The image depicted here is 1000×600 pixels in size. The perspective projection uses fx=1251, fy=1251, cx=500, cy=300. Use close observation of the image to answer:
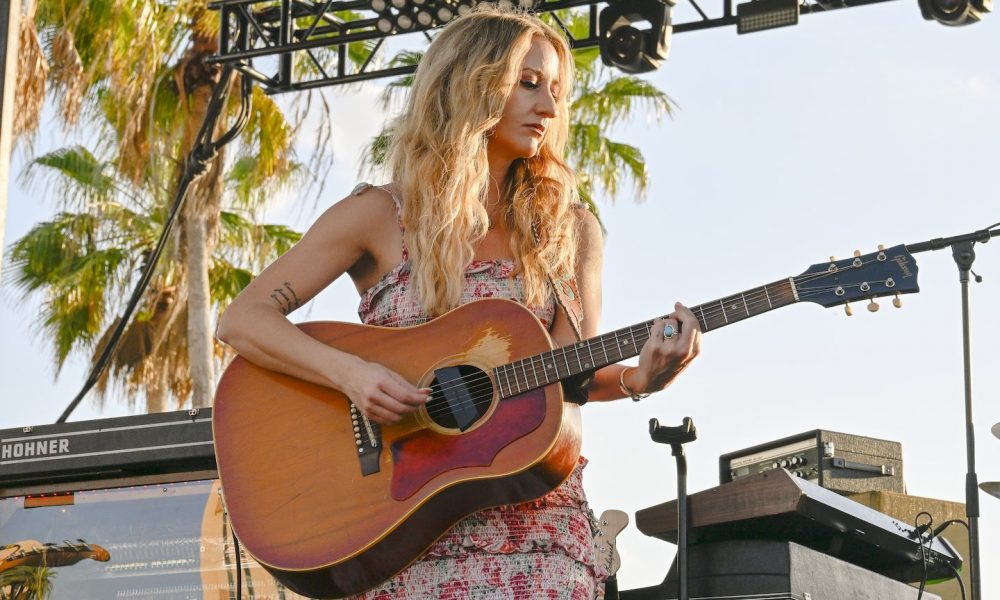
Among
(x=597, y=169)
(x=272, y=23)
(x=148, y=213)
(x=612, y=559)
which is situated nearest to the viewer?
(x=612, y=559)

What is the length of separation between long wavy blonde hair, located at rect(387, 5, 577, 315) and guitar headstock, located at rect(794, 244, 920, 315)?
550 millimetres

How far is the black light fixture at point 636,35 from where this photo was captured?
27.0 feet

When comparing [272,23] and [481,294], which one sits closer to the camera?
[481,294]

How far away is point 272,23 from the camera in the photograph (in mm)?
9453

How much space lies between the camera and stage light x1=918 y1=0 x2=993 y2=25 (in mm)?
7426

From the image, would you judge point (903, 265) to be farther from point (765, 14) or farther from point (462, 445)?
point (765, 14)

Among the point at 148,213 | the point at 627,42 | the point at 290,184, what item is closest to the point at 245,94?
the point at 627,42

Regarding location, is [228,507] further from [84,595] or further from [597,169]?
[597,169]

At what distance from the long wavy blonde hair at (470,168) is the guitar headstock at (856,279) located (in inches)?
21.6

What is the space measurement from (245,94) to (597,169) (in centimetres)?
519

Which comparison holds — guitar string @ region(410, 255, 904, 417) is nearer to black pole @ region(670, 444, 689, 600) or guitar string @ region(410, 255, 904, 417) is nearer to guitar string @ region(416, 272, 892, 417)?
guitar string @ region(416, 272, 892, 417)

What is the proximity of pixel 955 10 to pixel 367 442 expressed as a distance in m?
5.93

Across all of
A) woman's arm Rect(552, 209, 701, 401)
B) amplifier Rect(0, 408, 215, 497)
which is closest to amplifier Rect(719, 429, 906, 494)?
woman's arm Rect(552, 209, 701, 401)

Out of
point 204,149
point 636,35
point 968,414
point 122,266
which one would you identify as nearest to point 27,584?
point 968,414
